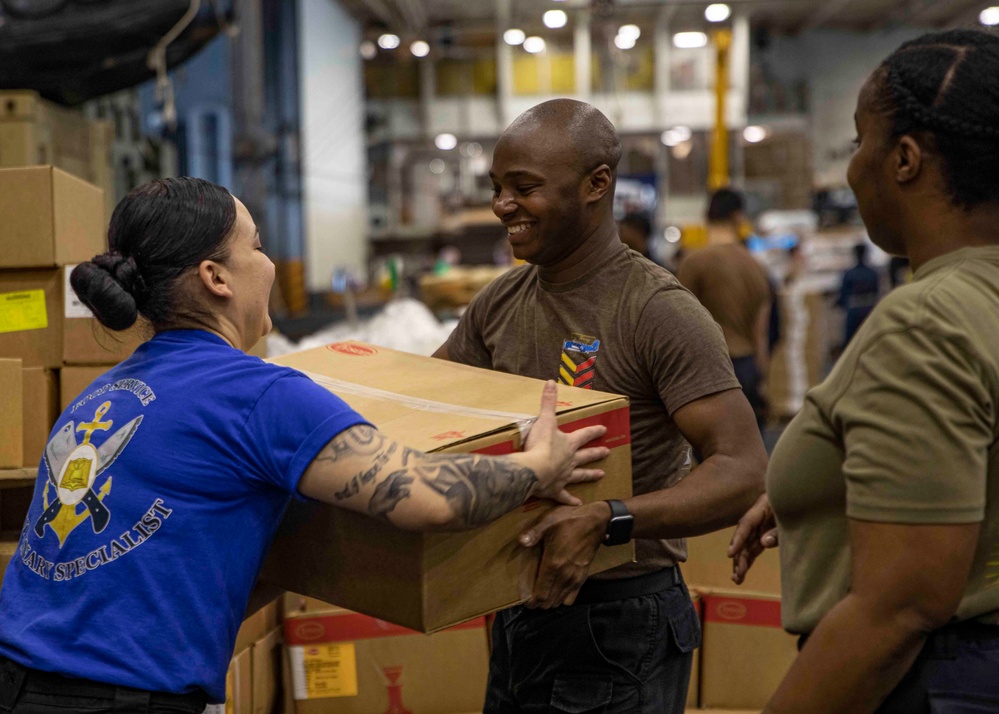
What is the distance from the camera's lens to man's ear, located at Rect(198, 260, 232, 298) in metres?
1.39

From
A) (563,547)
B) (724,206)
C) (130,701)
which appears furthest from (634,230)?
(130,701)

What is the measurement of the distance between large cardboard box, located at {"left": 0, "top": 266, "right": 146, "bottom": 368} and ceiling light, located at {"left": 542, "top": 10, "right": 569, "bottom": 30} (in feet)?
52.6

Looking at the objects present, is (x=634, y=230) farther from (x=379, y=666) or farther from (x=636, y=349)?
(x=636, y=349)

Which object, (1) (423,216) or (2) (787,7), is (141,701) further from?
(2) (787,7)

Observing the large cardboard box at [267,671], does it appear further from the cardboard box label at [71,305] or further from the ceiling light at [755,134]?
the ceiling light at [755,134]

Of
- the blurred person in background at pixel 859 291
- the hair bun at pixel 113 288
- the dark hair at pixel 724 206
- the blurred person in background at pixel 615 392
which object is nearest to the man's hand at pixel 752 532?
the blurred person in background at pixel 615 392

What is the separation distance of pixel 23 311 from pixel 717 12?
55.1ft

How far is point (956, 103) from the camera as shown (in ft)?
3.26

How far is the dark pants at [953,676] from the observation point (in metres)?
1.02

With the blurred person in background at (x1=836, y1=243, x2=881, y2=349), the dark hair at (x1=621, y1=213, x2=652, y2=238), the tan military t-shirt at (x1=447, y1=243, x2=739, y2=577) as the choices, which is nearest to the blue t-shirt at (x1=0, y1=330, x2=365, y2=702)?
the tan military t-shirt at (x1=447, y1=243, x2=739, y2=577)

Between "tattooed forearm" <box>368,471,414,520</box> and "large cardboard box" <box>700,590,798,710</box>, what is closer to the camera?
"tattooed forearm" <box>368,471,414,520</box>

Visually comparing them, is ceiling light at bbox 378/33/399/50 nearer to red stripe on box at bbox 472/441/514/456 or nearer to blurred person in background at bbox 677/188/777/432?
blurred person in background at bbox 677/188/777/432

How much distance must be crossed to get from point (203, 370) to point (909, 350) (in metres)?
0.89

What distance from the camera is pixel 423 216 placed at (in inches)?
712
